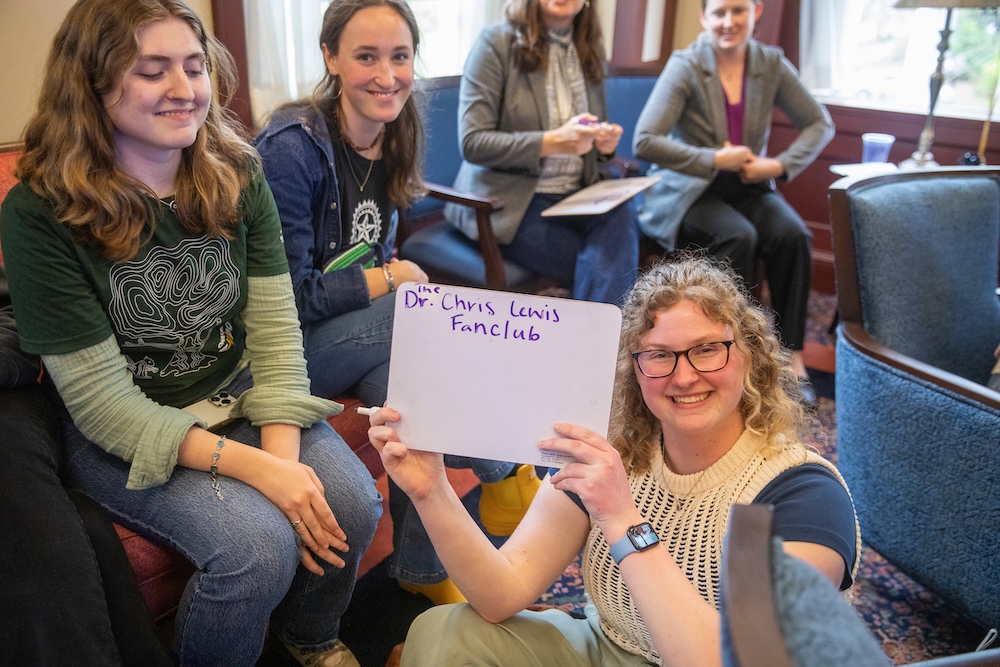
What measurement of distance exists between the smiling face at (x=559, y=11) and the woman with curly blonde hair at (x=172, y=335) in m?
1.24

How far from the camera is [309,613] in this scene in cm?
147

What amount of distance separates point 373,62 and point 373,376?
0.68 meters

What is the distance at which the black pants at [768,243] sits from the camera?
2.64 meters

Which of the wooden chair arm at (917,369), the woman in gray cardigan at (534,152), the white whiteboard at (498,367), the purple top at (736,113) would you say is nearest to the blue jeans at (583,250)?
the woman in gray cardigan at (534,152)

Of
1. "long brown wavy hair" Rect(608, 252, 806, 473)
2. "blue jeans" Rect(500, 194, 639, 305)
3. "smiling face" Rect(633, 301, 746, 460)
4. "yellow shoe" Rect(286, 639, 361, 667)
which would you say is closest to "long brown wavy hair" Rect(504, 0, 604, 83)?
"blue jeans" Rect(500, 194, 639, 305)

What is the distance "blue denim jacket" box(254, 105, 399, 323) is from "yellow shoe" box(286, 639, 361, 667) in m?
0.65

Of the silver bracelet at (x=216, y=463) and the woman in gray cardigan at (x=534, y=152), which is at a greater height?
the woman in gray cardigan at (x=534, y=152)

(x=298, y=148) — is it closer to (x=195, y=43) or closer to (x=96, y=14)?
(x=195, y=43)

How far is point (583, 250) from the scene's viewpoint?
2.45 metres

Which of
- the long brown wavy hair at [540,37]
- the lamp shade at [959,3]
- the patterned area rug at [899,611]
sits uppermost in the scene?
the lamp shade at [959,3]

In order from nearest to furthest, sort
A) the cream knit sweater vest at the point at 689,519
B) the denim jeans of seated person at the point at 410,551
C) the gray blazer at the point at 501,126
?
the cream knit sweater vest at the point at 689,519 < the denim jeans of seated person at the point at 410,551 < the gray blazer at the point at 501,126

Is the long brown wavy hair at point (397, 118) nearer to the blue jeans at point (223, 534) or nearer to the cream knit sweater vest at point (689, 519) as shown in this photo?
the blue jeans at point (223, 534)

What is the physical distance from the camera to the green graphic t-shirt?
125 centimetres

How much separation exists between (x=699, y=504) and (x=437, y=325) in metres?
0.42
